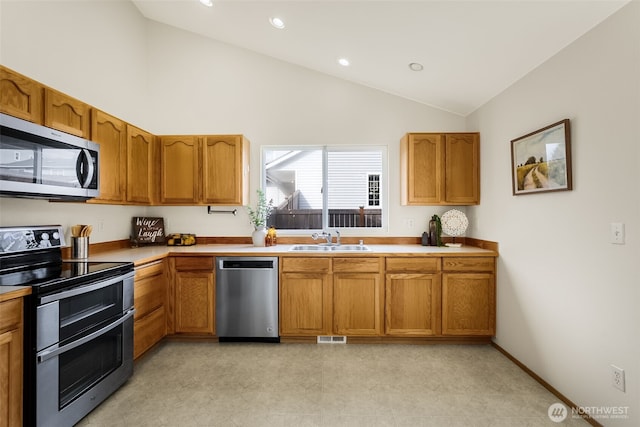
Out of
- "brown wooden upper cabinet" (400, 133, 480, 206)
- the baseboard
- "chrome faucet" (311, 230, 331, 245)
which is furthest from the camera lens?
"chrome faucet" (311, 230, 331, 245)

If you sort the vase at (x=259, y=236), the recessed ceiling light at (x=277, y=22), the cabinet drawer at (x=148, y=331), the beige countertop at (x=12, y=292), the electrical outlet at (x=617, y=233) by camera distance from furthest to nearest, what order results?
the vase at (x=259, y=236)
the recessed ceiling light at (x=277, y=22)
the cabinet drawer at (x=148, y=331)
the electrical outlet at (x=617, y=233)
the beige countertop at (x=12, y=292)

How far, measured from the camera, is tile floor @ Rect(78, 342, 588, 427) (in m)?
1.83

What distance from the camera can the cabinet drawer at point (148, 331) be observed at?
237cm

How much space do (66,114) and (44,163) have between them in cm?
52

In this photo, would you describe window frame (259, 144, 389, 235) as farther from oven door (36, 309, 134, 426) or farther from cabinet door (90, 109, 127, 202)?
oven door (36, 309, 134, 426)

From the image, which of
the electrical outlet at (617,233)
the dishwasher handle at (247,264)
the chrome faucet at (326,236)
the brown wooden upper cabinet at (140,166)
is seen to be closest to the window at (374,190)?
the chrome faucet at (326,236)

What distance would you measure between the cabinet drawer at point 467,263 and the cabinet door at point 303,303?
1.17m

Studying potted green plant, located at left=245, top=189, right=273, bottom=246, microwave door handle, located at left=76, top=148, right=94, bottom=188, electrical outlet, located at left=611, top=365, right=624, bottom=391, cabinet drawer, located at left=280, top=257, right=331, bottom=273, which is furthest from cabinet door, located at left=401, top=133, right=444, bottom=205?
microwave door handle, located at left=76, top=148, right=94, bottom=188

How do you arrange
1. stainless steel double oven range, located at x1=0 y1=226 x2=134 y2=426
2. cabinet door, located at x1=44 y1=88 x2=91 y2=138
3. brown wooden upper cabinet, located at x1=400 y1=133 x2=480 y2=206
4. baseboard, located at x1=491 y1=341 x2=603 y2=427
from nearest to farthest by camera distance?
stainless steel double oven range, located at x1=0 y1=226 x2=134 y2=426, baseboard, located at x1=491 y1=341 x2=603 y2=427, cabinet door, located at x1=44 y1=88 x2=91 y2=138, brown wooden upper cabinet, located at x1=400 y1=133 x2=480 y2=206

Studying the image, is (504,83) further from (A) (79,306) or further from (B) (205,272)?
(A) (79,306)

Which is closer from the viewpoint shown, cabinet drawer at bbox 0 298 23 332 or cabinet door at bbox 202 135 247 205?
cabinet drawer at bbox 0 298 23 332

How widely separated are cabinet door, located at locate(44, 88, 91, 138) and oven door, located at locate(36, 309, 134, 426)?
1.43 meters

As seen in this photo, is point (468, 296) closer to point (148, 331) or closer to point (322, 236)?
point (322, 236)

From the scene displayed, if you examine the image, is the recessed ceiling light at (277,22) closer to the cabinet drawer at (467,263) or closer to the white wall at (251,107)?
the white wall at (251,107)
